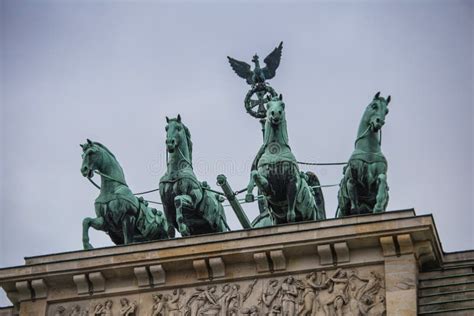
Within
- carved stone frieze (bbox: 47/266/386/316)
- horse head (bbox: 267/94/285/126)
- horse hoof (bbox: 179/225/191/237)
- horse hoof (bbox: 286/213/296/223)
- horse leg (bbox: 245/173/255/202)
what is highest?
horse head (bbox: 267/94/285/126)

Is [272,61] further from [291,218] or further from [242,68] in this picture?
[291,218]

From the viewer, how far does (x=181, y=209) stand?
1267 inches

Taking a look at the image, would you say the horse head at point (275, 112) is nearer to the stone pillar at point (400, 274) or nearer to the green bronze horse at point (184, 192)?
the green bronze horse at point (184, 192)

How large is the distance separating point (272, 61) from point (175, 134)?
5.08 metres

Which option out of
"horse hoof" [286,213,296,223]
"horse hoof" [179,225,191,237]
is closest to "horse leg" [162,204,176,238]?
"horse hoof" [179,225,191,237]

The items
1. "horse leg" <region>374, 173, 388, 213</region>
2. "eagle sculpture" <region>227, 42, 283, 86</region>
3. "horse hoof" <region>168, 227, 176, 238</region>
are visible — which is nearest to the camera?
"horse leg" <region>374, 173, 388, 213</region>

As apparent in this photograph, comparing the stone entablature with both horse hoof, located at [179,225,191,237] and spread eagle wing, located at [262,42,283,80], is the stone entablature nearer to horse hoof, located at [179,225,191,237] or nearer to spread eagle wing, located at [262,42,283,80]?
horse hoof, located at [179,225,191,237]

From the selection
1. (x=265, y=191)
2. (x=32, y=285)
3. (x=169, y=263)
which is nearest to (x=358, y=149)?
(x=265, y=191)

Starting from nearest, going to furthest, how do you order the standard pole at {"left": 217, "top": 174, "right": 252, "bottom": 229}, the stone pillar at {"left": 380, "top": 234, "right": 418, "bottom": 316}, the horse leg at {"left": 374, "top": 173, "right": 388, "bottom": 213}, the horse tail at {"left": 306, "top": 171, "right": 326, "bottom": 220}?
the stone pillar at {"left": 380, "top": 234, "right": 418, "bottom": 316} → the horse leg at {"left": 374, "top": 173, "right": 388, "bottom": 213} → the standard pole at {"left": 217, "top": 174, "right": 252, "bottom": 229} → the horse tail at {"left": 306, "top": 171, "right": 326, "bottom": 220}

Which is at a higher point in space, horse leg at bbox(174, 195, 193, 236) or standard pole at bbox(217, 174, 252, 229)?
standard pole at bbox(217, 174, 252, 229)

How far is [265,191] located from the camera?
31594mm

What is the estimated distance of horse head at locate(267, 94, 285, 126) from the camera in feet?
104

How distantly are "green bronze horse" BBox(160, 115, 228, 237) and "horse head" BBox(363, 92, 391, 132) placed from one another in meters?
3.30

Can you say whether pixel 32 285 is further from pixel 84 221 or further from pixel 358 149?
pixel 358 149
